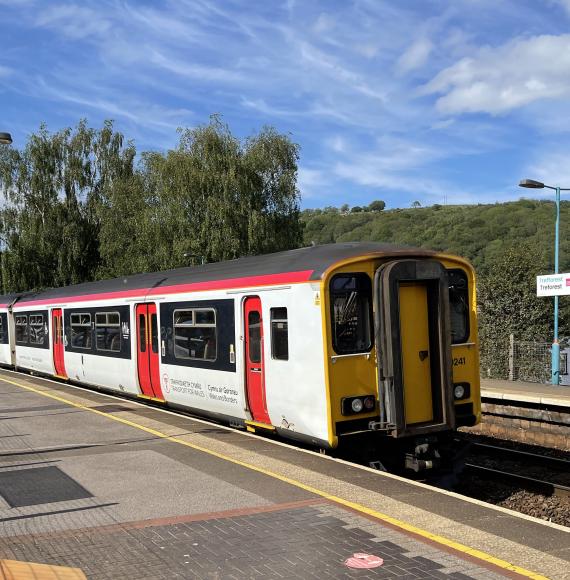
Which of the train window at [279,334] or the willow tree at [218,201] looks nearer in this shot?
the train window at [279,334]

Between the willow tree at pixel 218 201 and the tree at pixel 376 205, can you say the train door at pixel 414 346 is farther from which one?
the tree at pixel 376 205

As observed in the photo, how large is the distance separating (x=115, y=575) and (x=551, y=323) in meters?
32.0

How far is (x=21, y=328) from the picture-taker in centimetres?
2241

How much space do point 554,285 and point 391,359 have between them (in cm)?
1358

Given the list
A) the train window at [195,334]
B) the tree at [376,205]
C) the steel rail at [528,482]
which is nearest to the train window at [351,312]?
the train window at [195,334]

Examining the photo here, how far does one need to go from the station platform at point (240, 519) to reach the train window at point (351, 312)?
149 cm

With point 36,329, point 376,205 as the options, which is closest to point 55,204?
point 36,329

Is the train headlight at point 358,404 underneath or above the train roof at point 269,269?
underneath

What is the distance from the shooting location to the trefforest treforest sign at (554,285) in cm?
1944

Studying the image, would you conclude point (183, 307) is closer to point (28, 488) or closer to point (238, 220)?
point (28, 488)

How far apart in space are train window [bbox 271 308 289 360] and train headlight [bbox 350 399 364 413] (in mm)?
1126

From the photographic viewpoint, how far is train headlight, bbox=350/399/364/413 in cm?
808

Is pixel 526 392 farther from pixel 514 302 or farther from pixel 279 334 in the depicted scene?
pixel 514 302

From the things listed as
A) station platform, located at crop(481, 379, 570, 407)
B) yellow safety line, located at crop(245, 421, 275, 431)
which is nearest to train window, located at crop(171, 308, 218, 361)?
yellow safety line, located at crop(245, 421, 275, 431)
